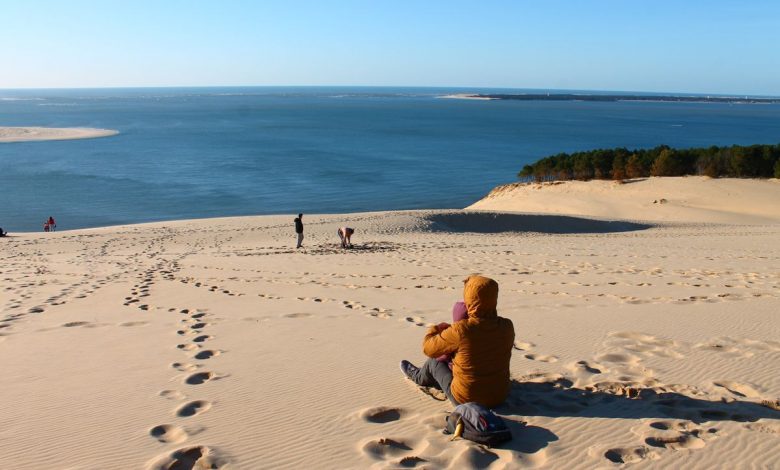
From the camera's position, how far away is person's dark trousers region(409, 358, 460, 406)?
4.91 m

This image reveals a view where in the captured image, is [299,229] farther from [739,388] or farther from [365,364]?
[739,388]

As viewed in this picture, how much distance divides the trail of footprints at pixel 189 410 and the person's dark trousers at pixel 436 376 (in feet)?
5.43

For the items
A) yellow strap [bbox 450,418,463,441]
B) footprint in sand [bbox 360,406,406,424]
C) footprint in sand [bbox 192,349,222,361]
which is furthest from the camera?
footprint in sand [bbox 192,349,222,361]

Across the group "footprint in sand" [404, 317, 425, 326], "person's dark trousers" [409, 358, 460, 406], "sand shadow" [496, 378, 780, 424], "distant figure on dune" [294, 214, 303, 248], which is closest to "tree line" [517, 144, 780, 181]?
"distant figure on dune" [294, 214, 303, 248]

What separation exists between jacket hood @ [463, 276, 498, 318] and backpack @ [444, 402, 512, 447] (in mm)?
658

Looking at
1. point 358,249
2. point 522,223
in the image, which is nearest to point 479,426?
point 358,249

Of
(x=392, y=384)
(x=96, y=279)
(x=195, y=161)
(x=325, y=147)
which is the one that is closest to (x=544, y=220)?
(x=96, y=279)

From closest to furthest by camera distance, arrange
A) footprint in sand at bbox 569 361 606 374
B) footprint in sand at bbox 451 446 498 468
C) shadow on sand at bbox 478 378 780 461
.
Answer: footprint in sand at bbox 451 446 498 468 < shadow on sand at bbox 478 378 780 461 < footprint in sand at bbox 569 361 606 374

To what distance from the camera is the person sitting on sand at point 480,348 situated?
4633 millimetres

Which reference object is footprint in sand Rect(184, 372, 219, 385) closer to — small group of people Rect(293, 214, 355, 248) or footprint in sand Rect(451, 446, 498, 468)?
footprint in sand Rect(451, 446, 498, 468)

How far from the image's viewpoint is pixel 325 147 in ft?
231

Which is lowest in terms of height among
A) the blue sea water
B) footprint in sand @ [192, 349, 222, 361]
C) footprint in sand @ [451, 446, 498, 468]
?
the blue sea water

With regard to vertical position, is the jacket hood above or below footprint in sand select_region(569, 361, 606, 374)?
above

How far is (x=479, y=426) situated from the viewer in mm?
4188
